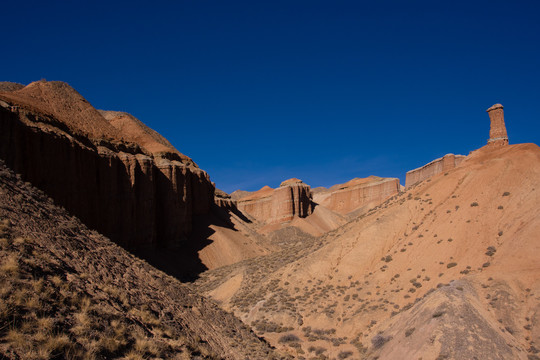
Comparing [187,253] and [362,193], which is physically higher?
[362,193]

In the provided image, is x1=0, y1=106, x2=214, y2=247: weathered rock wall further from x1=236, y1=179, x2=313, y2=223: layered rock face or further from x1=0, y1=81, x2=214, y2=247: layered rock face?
x1=236, y1=179, x2=313, y2=223: layered rock face

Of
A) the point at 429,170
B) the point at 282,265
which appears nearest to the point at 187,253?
the point at 282,265

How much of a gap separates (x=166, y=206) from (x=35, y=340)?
39.0 metres

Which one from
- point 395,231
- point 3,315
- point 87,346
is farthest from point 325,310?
point 3,315

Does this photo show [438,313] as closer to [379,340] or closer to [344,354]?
[379,340]

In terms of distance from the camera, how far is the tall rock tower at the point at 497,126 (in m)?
25.8

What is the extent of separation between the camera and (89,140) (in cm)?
3209

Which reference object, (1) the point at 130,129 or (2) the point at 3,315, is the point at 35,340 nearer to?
(2) the point at 3,315

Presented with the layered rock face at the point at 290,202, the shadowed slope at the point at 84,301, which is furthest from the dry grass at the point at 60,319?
the layered rock face at the point at 290,202

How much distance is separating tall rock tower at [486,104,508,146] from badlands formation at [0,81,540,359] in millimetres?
105

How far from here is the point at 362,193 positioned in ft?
323

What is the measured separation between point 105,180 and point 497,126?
36.0 metres

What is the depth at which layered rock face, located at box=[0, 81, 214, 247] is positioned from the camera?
910 inches

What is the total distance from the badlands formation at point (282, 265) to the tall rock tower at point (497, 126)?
105 millimetres
